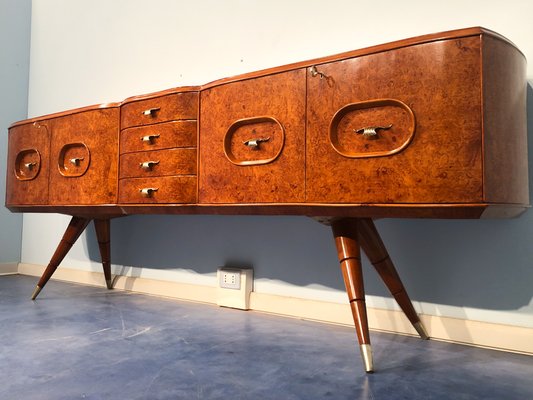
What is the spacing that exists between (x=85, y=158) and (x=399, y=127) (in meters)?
1.12

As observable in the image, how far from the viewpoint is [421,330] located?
3.97ft

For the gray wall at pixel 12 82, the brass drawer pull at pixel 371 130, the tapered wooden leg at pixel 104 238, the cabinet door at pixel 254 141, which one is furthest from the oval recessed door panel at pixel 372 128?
the gray wall at pixel 12 82

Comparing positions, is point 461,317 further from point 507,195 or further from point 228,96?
point 228,96

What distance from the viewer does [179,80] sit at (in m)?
1.91

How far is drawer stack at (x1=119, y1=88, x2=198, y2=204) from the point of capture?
1286 millimetres

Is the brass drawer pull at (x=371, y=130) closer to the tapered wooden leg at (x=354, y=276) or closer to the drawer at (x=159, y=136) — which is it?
the tapered wooden leg at (x=354, y=276)

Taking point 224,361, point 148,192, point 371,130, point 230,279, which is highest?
point 371,130

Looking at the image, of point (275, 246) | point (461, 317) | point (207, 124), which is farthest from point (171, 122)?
point (461, 317)

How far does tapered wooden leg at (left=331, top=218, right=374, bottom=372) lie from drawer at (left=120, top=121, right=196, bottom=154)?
0.53m

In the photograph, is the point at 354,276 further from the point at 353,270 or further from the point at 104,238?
the point at 104,238

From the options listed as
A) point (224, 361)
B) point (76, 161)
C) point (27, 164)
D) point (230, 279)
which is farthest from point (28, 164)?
point (224, 361)

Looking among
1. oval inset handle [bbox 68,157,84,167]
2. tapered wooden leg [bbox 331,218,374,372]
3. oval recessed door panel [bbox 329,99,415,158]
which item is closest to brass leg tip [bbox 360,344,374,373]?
tapered wooden leg [bbox 331,218,374,372]

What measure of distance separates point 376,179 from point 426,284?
502 mm

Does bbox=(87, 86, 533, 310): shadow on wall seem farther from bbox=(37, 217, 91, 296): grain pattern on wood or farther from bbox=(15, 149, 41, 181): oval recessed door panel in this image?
bbox=(15, 149, 41, 181): oval recessed door panel
